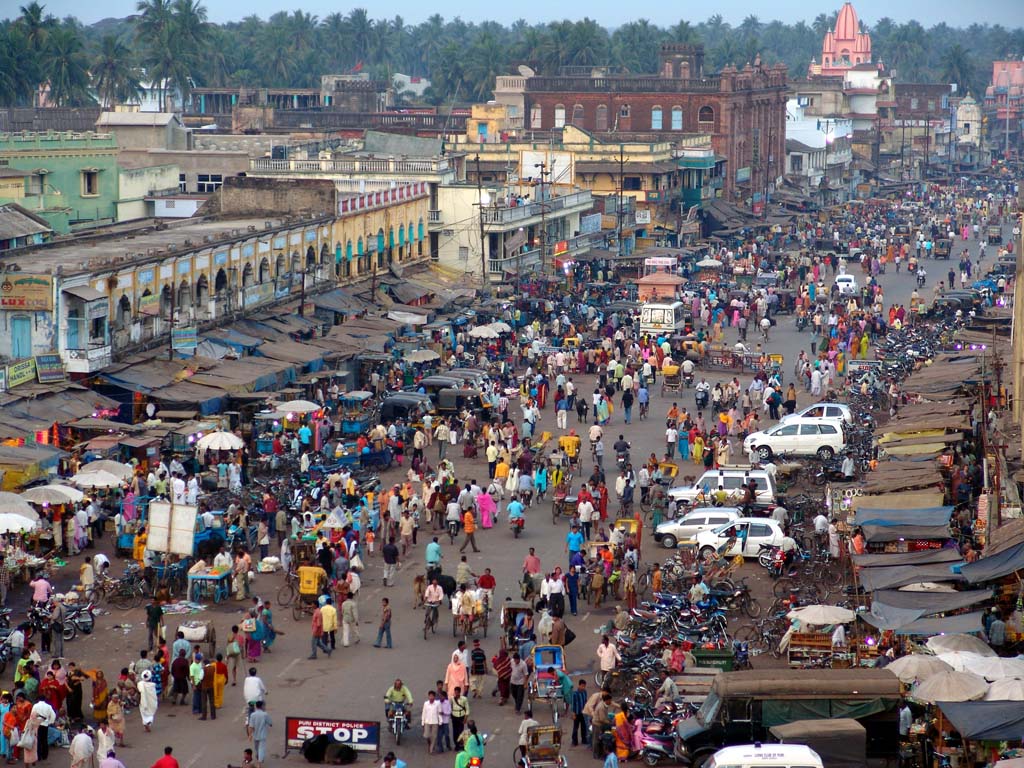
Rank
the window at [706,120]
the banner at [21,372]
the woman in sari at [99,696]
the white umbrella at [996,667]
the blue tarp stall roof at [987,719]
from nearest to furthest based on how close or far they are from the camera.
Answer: the blue tarp stall roof at [987,719]
the white umbrella at [996,667]
the woman in sari at [99,696]
the banner at [21,372]
the window at [706,120]

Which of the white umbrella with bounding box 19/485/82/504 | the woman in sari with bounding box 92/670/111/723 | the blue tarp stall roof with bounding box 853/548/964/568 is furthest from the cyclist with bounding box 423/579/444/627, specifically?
the white umbrella with bounding box 19/485/82/504

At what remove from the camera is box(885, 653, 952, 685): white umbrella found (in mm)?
22359

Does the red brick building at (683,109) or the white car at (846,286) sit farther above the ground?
the red brick building at (683,109)

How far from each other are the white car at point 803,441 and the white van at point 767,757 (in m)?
20.9

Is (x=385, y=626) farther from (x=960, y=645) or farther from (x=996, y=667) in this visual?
(x=996, y=667)

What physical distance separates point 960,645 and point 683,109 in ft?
272

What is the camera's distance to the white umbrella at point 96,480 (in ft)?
109

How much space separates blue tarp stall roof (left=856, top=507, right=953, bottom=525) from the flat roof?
20.7 meters

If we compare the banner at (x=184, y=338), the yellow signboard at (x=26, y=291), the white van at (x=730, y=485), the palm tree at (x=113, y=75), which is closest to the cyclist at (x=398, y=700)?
the white van at (x=730, y=485)

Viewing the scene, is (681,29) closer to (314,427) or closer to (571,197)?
(571,197)

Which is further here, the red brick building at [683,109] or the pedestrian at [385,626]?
the red brick building at [683,109]

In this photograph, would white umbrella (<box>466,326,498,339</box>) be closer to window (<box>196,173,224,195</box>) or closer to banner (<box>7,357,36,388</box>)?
banner (<box>7,357,36,388</box>)

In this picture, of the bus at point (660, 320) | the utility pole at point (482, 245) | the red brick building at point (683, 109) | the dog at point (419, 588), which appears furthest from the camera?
the red brick building at point (683, 109)

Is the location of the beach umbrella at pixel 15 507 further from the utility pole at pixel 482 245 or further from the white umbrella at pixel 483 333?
the utility pole at pixel 482 245
